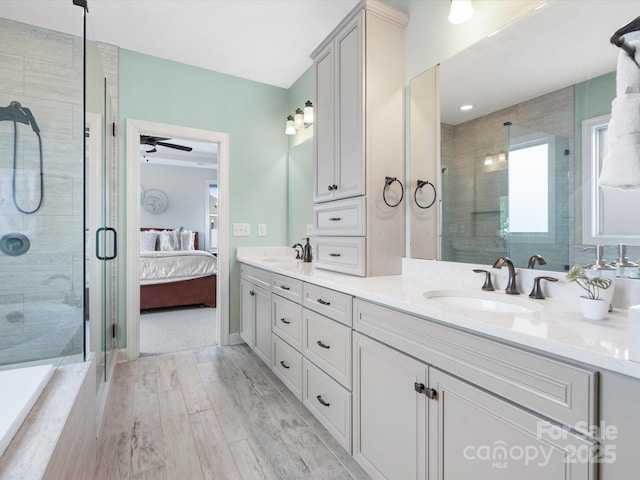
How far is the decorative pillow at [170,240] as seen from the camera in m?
6.33

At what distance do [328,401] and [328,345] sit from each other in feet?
0.96

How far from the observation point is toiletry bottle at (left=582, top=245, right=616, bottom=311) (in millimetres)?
943

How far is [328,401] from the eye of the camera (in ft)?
5.43

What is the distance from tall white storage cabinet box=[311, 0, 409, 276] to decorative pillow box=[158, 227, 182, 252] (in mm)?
5301

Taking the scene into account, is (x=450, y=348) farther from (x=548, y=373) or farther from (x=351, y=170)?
(x=351, y=170)

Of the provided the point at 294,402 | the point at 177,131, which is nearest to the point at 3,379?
the point at 294,402

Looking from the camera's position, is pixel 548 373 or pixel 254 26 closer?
pixel 548 373

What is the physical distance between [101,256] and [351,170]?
5.89ft

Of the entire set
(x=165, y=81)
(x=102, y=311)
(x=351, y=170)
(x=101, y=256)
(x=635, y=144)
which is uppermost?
(x=165, y=81)

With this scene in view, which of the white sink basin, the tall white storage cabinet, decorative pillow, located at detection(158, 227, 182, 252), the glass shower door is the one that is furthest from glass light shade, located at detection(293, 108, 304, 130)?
decorative pillow, located at detection(158, 227, 182, 252)

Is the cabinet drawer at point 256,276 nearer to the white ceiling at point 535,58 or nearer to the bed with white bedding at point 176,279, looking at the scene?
the white ceiling at point 535,58

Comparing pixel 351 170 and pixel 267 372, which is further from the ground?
pixel 351 170

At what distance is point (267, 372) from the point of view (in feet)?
8.30

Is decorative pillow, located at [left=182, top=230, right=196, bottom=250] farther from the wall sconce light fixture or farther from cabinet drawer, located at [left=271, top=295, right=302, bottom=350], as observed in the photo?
cabinet drawer, located at [left=271, top=295, right=302, bottom=350]
